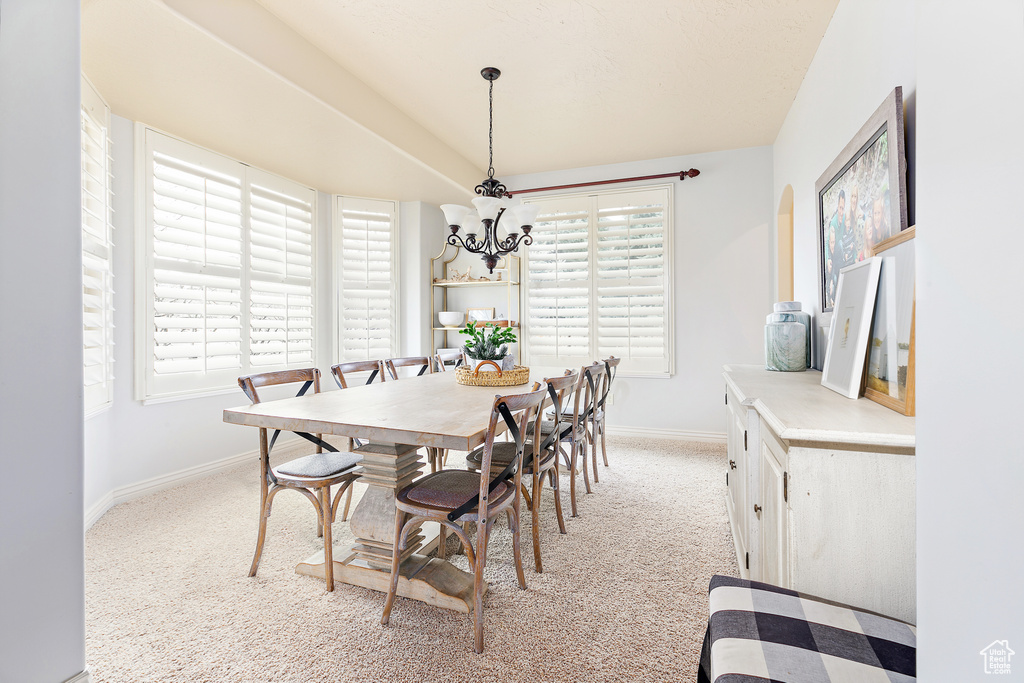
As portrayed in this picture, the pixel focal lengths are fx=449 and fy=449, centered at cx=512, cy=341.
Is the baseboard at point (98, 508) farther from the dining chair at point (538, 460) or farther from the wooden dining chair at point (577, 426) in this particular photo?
the wooden dining chair at point (577, 426)

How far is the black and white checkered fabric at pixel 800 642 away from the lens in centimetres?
80

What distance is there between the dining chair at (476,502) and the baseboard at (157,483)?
6.87ft

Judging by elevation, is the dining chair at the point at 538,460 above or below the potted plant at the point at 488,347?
below

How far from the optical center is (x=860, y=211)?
6.15ft

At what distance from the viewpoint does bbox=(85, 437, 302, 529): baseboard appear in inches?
104

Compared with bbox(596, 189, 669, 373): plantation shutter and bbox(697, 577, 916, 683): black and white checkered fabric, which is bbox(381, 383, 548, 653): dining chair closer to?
bbox(697, 577, 916, 683): black and white checkered fabric

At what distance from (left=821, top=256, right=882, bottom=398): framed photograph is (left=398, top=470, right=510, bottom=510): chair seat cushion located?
1.29m

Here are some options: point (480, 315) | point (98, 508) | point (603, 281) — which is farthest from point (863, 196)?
point (98, 508)

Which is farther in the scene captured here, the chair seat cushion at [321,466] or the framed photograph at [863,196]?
the chair seat cushion at [321,466]

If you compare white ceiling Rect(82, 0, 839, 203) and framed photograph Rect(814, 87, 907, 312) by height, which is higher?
white ceiling Rect(82, 0, 839, 203)

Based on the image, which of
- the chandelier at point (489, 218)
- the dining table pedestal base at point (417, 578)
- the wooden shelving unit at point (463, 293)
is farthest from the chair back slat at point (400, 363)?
the dining table pedestal base at point (417, 578)

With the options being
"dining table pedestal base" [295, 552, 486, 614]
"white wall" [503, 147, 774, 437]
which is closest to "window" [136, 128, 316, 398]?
"dining table pedestal base" [295, 552, 486, 614]
